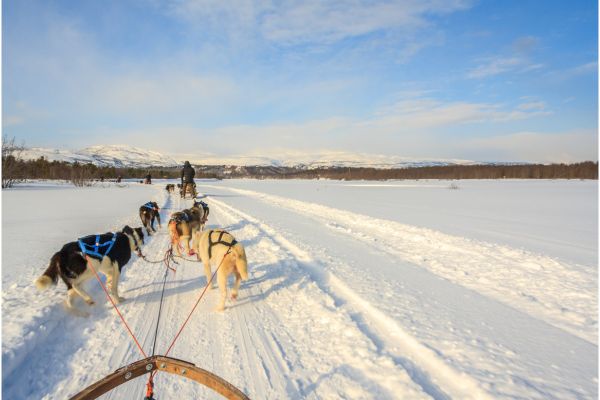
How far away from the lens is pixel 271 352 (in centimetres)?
305

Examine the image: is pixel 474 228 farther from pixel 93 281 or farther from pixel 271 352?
pixel 93 281

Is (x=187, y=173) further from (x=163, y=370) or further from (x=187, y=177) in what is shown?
(x=163, y=370)

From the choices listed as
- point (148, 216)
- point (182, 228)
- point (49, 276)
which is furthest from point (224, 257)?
point (148, 216)

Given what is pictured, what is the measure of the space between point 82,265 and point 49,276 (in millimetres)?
321

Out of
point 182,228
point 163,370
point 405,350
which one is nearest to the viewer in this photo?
point 163,370

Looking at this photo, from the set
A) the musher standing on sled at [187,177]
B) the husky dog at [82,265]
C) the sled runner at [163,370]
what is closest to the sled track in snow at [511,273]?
the sled runner at [163,370]

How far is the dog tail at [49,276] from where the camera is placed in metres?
3.28

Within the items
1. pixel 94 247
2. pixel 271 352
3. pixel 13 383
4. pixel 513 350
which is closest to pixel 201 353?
pixel 271 352

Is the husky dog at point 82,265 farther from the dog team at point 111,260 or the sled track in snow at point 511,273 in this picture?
the sled track in snow at point 511,273

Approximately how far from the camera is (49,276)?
3398 millimetres

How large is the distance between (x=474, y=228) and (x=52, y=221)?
1410 centimetres

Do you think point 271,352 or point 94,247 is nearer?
point 271,352

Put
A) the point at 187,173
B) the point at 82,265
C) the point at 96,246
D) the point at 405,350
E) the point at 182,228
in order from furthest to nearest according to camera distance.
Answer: the point at 187,173 < the point at 182,228 < the point at 96,246 < the point at 82,265 < the point at 405,350

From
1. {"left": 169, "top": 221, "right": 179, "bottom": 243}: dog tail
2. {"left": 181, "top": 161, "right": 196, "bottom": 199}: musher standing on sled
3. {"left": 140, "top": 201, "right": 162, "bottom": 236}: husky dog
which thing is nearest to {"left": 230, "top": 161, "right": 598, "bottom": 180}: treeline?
{"left": 181, "top": 161, "right": 196, "bottom": 199}: musher standing on sled
